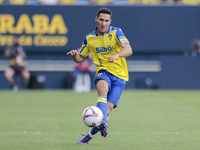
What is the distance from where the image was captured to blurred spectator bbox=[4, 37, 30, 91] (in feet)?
55.6

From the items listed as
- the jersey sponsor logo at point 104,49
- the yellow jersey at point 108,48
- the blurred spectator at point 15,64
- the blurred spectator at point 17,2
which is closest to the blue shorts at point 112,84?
the yellow jersey at point 108,48

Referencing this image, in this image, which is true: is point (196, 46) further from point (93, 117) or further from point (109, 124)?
point (93, 117)

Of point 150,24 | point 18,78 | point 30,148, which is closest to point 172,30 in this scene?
point 150,24

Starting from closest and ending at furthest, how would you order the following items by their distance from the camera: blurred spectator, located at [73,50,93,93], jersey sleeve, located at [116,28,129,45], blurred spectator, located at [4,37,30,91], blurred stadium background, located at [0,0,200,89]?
1. jersey sleeve, located at [116,28,129,45]
2. blurred spectator, located at [4,37,30,91]
3. blurred spectator, located at [73,50,93,93]
4. blurred stadium background, located at [0,0,200,89]

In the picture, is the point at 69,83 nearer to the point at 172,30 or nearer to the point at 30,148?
the point at 172,30

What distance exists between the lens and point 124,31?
18.4m

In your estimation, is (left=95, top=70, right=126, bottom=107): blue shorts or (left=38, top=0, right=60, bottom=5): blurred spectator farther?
(left=38, top=0, right=60, bottom=5): blurred spectator

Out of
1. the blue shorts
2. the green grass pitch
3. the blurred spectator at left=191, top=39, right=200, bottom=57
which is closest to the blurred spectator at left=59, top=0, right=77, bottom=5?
the green grass pitch

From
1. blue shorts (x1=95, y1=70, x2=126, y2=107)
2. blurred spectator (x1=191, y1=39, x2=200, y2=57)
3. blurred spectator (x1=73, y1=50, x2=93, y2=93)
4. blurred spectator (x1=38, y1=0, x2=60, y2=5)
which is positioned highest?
blurred spectator (x1=38, y1=0, x2=60, y2=5)

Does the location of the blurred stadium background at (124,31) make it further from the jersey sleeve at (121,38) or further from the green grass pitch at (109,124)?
the jersey sleeve at (121,38)

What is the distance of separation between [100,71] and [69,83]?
1212 cm

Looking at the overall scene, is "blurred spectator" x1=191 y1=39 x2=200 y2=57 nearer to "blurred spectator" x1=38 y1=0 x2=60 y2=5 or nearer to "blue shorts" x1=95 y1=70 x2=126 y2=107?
"blurred spectator" x1=38 y1=0 x2=60 y2=5

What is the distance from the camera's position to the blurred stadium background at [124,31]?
18172mm

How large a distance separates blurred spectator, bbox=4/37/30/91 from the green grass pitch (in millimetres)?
2698
